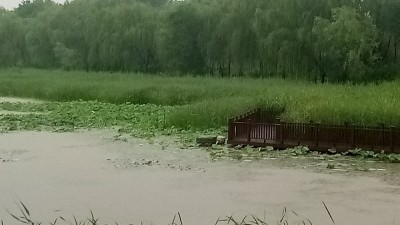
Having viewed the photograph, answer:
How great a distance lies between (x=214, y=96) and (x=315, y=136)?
30.5ft

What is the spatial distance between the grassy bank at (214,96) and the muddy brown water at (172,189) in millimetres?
3149

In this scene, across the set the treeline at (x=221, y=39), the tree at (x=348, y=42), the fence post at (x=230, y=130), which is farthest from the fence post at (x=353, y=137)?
the treeline at (x=221, y=39)

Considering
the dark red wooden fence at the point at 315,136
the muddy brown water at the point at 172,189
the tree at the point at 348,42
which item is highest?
the tree at the point at 348,42

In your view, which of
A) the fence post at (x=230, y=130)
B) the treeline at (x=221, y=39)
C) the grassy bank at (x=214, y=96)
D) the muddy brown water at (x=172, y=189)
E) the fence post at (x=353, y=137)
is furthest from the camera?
the treeline at (x=221, y=39)

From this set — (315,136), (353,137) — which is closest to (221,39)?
(315,136)

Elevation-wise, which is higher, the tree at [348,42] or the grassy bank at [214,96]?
the tree at [348,42]

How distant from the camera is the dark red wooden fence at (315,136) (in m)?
12.7

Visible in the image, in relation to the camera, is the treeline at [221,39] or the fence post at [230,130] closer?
the fence post at [230,130]

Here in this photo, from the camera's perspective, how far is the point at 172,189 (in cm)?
955

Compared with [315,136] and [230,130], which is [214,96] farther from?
[315,136]

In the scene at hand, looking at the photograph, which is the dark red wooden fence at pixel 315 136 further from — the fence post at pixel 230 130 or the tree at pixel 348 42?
the tree at pixel 348 42

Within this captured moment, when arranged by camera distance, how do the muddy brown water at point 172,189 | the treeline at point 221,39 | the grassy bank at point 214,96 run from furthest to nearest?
the treeline at point 221,39 < the grassy bank at point 214,96 < the muddy brown water at point 172,189

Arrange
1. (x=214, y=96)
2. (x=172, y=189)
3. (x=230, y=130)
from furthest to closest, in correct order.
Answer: (x=214, y=96) < (x=230, y=130) < (x=172, y=189)

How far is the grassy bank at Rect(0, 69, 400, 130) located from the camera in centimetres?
1420
